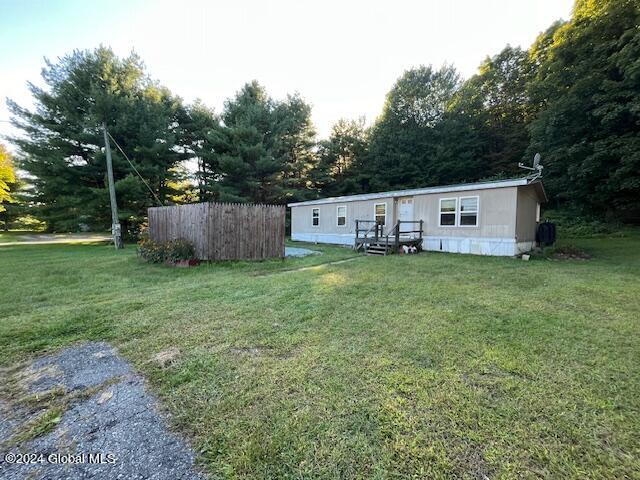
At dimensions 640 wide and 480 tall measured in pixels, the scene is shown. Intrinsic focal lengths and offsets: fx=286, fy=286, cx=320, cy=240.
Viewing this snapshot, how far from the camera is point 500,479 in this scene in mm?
1458

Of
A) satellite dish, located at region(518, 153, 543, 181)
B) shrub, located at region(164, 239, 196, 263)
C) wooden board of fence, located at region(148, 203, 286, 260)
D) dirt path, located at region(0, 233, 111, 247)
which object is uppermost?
satellite dish, located at region(518, 153, 543, 181)

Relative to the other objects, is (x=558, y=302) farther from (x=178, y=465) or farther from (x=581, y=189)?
(x=581, y=189)

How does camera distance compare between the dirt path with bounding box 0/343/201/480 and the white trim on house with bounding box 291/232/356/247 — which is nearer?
the dirt path with bounding box 0/343/201/480

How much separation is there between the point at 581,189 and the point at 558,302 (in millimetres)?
16919

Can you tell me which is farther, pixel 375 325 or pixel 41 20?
pixel 41 20

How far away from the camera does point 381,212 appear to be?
43.2 feet

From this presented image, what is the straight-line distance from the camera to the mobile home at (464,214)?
31.5ft

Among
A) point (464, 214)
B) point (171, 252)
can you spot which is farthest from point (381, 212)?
point (171, 252)

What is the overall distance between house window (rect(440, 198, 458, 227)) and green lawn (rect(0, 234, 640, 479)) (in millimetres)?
5526

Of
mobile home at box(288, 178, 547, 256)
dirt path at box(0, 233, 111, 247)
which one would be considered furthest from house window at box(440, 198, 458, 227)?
dirt path at box(0, 233, 111, 247)

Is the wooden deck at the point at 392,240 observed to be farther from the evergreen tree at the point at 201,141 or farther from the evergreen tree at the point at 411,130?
the evergreen tree at the point at 201,141

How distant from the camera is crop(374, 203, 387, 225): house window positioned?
13.0 metres

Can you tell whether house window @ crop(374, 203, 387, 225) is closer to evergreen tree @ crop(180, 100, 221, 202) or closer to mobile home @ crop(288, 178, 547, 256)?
mobile home @ crop(288, 178, 547, 256)

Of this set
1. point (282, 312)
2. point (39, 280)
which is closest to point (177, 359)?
point (282, 312)
